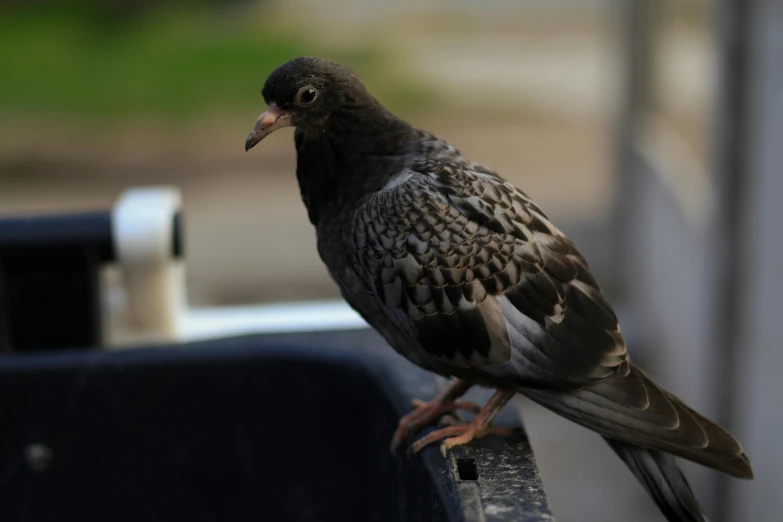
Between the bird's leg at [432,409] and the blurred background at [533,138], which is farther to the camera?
the blurred background at [533,138]

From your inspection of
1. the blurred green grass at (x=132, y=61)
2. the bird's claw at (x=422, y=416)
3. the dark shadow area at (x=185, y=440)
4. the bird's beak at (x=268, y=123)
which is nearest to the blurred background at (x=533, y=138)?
the blurred green grass at (x=132, y=61)

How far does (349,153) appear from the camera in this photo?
254cm

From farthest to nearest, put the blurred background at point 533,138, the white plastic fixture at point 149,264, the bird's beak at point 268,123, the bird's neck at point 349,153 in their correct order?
the blurred background at point 533,138
the white plastic fixture at point 149,264
the bird's neck at point 349,153
the bird's beak at point 268,123

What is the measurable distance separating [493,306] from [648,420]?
1.39ft

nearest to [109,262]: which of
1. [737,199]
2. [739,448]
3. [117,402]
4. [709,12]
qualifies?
[117,402]

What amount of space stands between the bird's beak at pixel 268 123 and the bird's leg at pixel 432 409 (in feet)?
2.41

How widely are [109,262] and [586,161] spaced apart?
32.7 ft

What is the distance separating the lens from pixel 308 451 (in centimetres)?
256

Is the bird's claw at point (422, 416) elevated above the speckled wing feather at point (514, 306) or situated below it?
below

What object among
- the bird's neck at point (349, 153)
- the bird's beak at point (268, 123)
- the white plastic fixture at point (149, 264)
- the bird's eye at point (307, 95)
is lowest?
the white plastic fixture at point (149, 264)

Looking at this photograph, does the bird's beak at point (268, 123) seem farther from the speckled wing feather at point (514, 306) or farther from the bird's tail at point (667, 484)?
the bird's tail at point (667, 484)

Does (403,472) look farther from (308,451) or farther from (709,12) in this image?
(709,12)

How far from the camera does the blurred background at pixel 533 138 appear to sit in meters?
4.79

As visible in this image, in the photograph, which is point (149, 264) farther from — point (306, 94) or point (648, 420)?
point (648, 420)
